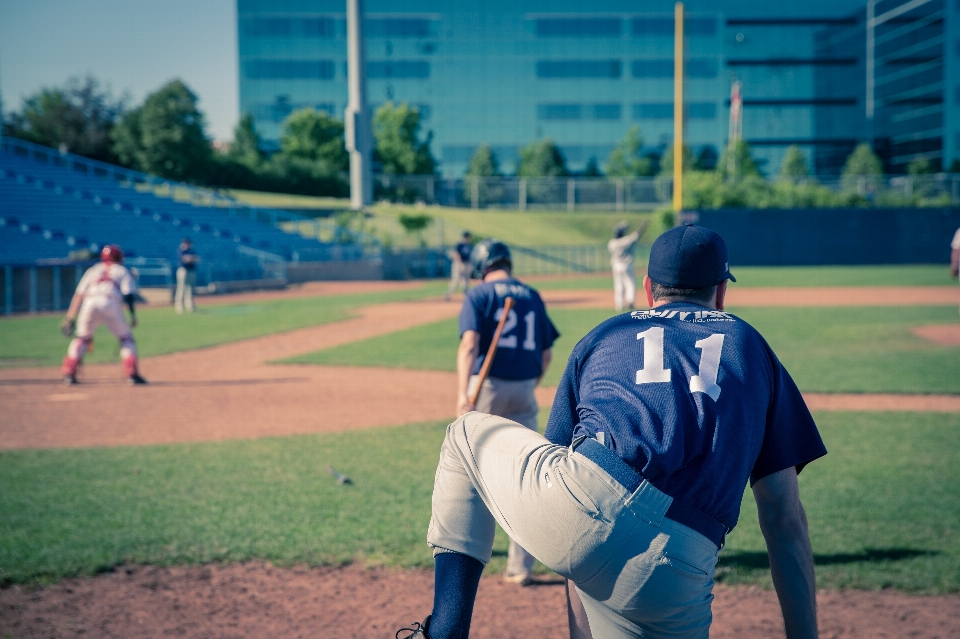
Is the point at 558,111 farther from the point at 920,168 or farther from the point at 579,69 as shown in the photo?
the point at 920,168

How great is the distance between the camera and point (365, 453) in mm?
8672

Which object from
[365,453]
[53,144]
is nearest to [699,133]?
[53,144]

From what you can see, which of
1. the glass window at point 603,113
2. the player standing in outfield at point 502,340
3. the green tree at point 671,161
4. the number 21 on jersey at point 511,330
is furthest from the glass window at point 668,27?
the number 21 on jersey at point 511,330

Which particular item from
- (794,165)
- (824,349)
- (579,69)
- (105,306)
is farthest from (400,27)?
(105,306)

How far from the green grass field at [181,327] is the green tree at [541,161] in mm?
42943

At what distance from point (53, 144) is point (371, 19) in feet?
92.8

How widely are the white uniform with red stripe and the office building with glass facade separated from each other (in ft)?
206

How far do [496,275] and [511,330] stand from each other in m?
0.41

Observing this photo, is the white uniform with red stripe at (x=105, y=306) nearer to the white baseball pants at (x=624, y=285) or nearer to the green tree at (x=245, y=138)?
the white baseball pants at (x=624, y=285)

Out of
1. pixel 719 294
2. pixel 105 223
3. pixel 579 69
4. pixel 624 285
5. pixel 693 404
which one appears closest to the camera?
pixel 693 404

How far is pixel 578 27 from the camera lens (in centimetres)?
7300

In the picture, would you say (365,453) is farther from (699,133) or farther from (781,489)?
(699,133)

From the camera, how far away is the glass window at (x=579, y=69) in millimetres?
73312

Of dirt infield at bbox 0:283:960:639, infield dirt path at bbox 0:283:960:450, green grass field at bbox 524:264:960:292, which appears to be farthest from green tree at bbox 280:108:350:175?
infield dirt path at bbox 0:283:960:450
